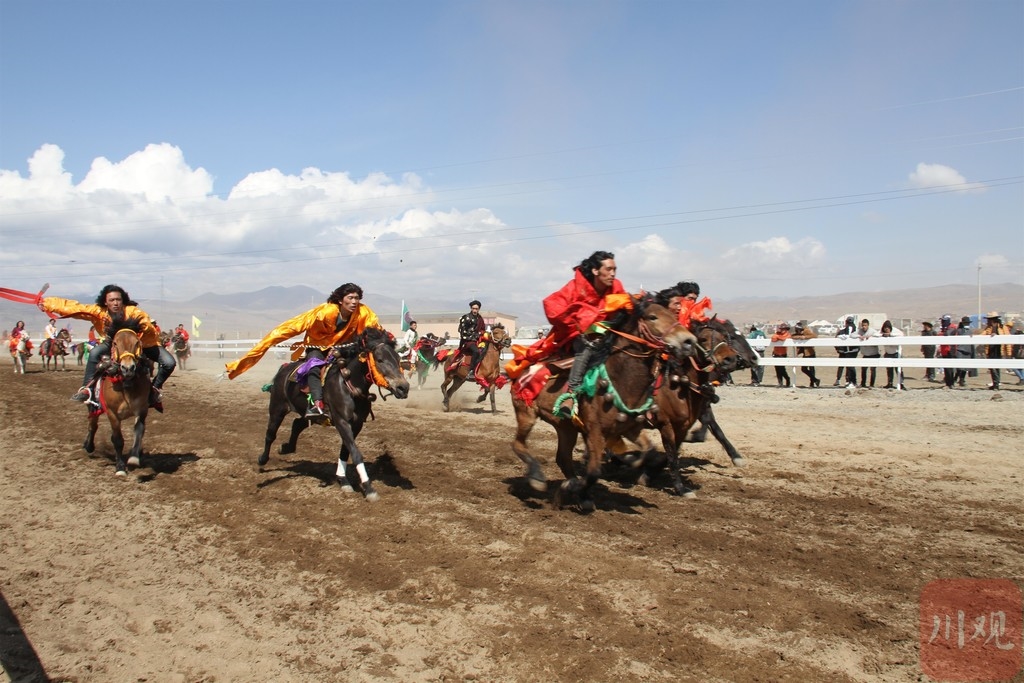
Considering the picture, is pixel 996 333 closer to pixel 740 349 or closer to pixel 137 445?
pixel 740 349

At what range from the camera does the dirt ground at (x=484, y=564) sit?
455cm

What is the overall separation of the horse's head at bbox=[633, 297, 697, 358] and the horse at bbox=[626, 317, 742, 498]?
111 centimetres

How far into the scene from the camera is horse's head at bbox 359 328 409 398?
8.10 meters

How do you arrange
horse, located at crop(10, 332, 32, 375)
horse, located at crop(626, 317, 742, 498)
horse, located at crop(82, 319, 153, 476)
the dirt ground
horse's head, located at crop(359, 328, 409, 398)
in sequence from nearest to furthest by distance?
the dirt ground < horse's head, located at crop(359, 328, 409, 398) < horse, located at crop(626, 317, 742, 498) < horse, located at crop(82, 319, 153, 476) < horse, located at crop(10, 332, 32, 375)

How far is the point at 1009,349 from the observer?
19.6 m

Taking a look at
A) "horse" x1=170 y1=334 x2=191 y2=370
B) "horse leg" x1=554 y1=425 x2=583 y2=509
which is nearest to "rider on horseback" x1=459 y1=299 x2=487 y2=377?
"horse leg" x1=554 y1=425 x2=583 y2=509

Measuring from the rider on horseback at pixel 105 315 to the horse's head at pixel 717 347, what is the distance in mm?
7616

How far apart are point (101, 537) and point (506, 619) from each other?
454cm

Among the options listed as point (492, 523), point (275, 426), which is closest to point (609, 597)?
point (492, 523)

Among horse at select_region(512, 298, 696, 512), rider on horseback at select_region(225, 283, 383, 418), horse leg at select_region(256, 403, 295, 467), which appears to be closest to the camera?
horse at select_region(512, 298, 696, 512)

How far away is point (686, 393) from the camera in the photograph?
8859 millimetres
